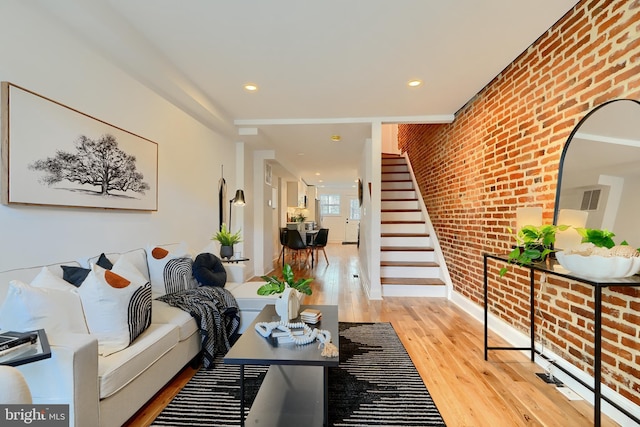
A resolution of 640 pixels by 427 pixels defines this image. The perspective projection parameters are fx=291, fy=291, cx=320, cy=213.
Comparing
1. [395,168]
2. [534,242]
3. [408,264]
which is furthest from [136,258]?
[395,168]

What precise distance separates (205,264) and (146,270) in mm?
477

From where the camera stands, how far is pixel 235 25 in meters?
2.05

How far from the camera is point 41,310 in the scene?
52.1 inches

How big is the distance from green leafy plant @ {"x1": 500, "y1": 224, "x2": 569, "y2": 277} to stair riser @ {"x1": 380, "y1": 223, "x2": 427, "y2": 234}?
3.01m

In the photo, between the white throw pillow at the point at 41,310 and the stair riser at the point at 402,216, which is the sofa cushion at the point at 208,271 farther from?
the stair riser at the point at 402,216

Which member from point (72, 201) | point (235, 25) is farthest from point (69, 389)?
point (235, 25)

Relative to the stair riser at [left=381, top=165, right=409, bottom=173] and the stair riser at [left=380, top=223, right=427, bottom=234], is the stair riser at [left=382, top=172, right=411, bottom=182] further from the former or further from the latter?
the stair riser at [left=380, top=223, right=427, bottom=234]

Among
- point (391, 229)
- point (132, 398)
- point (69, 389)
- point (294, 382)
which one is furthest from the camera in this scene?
point (391, 229)

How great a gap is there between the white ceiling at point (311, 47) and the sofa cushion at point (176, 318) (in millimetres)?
1877

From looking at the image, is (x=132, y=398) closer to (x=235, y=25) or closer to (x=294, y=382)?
(x=294, y=382)

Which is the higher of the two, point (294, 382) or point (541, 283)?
point (541, 283)

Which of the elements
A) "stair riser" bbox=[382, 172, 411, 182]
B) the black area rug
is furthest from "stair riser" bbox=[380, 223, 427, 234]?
the black area rug

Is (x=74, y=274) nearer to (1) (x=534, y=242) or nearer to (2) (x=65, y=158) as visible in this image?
(2) (x=65, y=158)

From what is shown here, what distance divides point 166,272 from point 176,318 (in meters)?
0.61
